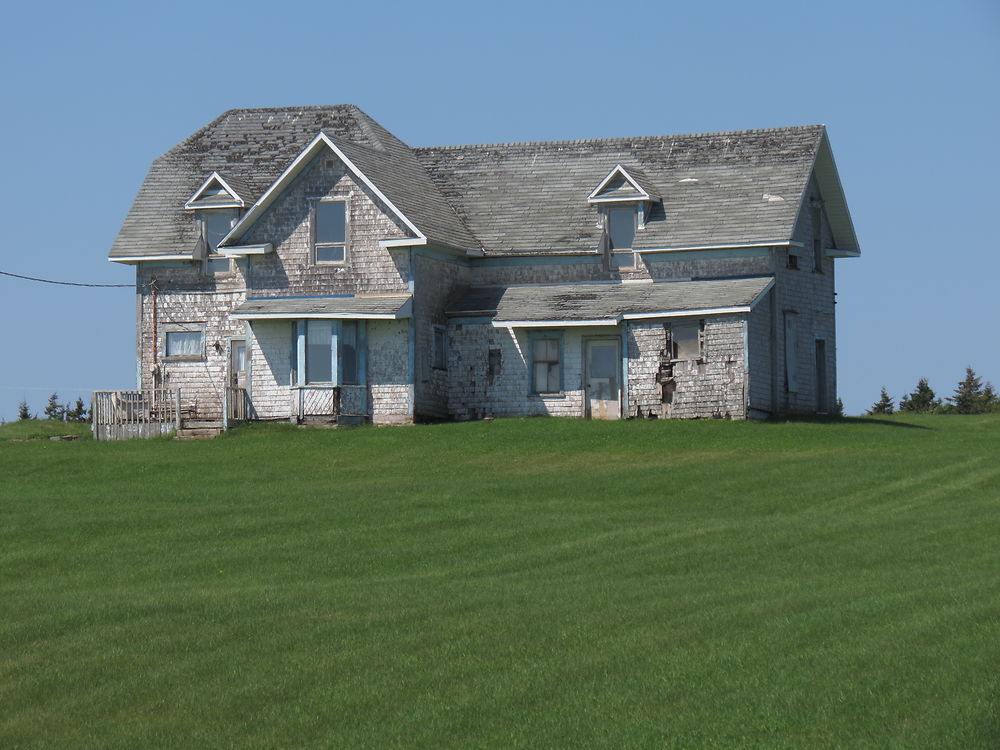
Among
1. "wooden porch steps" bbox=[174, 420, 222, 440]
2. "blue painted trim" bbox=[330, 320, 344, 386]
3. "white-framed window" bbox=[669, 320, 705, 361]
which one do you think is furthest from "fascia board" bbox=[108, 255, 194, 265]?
"white-framed window" bbox=[669, 320, 705, 361]

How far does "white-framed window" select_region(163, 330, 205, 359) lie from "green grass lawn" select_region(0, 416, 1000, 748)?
404 inches

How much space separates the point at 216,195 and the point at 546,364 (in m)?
10.9

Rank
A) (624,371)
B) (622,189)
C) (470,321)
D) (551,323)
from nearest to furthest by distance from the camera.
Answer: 1. (551,323)
2. (624,371)
3. (470,321)
4. (622,189)

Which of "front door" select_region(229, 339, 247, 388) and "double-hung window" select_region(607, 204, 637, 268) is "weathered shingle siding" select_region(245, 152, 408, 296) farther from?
"double-hung window" select_region(607, 204, 637, 268)

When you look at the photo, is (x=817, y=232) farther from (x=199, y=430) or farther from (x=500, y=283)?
(x=199, y=430)

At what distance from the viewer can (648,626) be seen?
1850 centimetres

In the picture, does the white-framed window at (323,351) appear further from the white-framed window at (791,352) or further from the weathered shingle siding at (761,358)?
the white-framed window at (791,352)

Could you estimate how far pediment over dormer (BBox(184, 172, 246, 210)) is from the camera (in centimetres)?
4634

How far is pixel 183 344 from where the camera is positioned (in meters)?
46.8

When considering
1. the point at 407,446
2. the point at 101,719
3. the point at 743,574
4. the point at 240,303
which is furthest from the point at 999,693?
the point at 240,303

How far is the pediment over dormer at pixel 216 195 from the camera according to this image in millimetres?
46344

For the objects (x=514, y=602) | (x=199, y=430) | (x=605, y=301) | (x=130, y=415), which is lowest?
(x=514, y=602)

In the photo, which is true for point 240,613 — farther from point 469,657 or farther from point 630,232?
point 630,232

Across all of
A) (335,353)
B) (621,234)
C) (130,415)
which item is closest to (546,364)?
(621,234)
